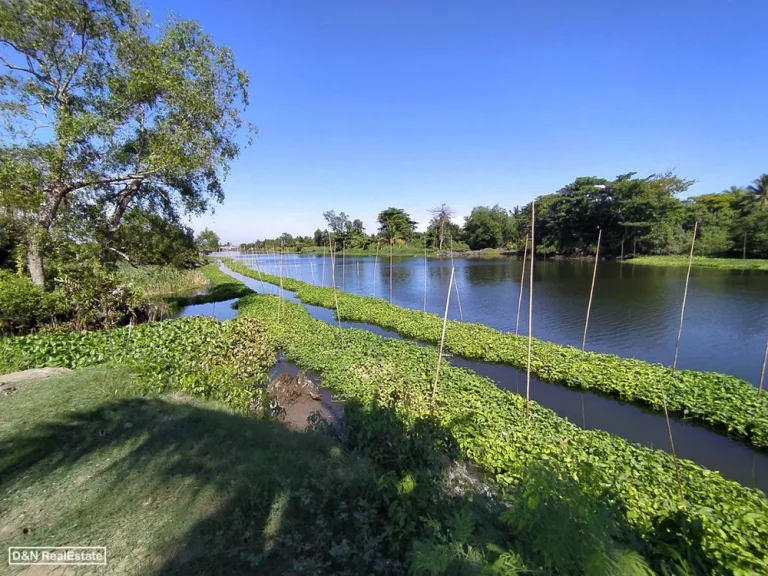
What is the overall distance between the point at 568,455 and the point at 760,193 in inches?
2492

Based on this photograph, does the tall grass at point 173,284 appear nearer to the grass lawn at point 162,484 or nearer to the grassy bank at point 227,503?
the grass lawn at point 162,484

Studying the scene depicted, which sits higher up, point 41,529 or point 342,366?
point 41,529

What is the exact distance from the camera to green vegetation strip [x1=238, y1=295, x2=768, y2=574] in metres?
3.13

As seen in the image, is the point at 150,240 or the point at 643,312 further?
the point at 643,312

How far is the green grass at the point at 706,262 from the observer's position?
33.9 meters

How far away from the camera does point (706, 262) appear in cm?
3819

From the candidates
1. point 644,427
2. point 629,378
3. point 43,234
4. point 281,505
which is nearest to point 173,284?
point 43,234

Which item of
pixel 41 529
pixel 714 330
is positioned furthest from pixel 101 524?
pixel 714 330

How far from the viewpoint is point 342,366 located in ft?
33.4

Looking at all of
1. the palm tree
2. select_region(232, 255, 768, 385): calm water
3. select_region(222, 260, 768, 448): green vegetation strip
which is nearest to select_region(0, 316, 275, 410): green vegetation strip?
select_region(222, 260, 768, 448): green vegetation strip

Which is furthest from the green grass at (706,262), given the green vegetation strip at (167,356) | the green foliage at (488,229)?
the green vegetation strip at (167,356)

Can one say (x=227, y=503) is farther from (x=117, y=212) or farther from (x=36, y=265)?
(x=117, y=212)

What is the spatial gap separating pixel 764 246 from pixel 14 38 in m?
59.2

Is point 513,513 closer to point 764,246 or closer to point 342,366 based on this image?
point 342,366
